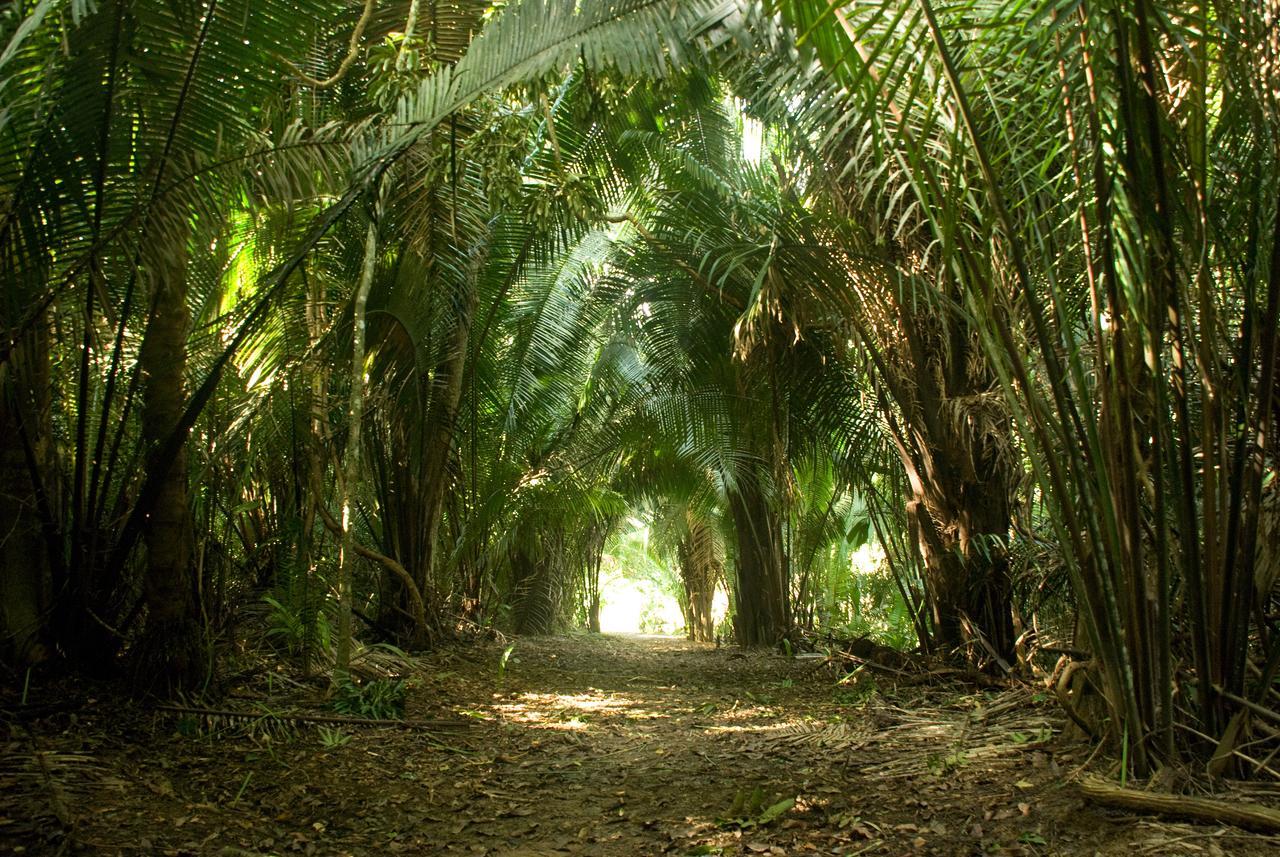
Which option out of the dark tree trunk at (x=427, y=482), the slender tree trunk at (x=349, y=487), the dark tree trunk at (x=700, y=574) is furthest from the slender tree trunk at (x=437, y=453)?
the dark tree trunk at (x=700, y=574)

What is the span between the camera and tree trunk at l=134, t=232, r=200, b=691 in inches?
129

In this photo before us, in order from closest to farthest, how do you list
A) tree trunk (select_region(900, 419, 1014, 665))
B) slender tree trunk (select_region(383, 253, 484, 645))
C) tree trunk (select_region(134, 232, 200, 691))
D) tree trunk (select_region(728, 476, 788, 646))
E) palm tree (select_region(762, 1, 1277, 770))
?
1. palm tree (select_region(762, 1, 1277, 770))
2. tree trunk (select_region(134, 232, 200, 691))
3. tree trunk (select_region(900, 419, 1014, 665))
4. slender tree trunk (select_region(383, 253, 484, 645))
5. tree trunk (select_region(728, 476, 788, 646))

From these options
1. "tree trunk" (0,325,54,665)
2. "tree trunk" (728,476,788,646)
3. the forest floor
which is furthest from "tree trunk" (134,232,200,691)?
"tree trunk" (728,476,788,646)

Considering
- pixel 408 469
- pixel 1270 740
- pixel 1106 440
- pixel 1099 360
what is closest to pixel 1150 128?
pixel 1099 360

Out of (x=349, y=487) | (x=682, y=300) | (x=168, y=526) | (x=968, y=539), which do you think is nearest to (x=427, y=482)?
(x=349, y=487)

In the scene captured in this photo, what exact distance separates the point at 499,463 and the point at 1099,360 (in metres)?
5.07

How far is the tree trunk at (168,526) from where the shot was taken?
10.7 feet

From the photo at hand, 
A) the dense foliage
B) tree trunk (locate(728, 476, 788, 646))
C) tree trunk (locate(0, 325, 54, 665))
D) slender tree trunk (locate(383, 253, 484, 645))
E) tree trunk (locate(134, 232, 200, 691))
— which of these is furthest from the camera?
tree trunk (locate(728, 476, 788, 646))

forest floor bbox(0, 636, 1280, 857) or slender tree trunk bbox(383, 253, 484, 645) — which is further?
slender tree trunk bbox(383, 253, 484, 645)

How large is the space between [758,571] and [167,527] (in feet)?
17.4

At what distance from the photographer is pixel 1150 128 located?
6.81 feet

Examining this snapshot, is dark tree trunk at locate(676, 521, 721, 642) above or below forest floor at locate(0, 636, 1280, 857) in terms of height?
above

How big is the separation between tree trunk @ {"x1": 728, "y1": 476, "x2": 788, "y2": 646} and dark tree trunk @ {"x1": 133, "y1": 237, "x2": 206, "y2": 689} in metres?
4.60

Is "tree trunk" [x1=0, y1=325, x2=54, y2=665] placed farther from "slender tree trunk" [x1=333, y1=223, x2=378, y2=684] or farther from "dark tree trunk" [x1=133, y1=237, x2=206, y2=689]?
"slender tree trunk" [x1=333, y1=223, x2=378, y2=684]
